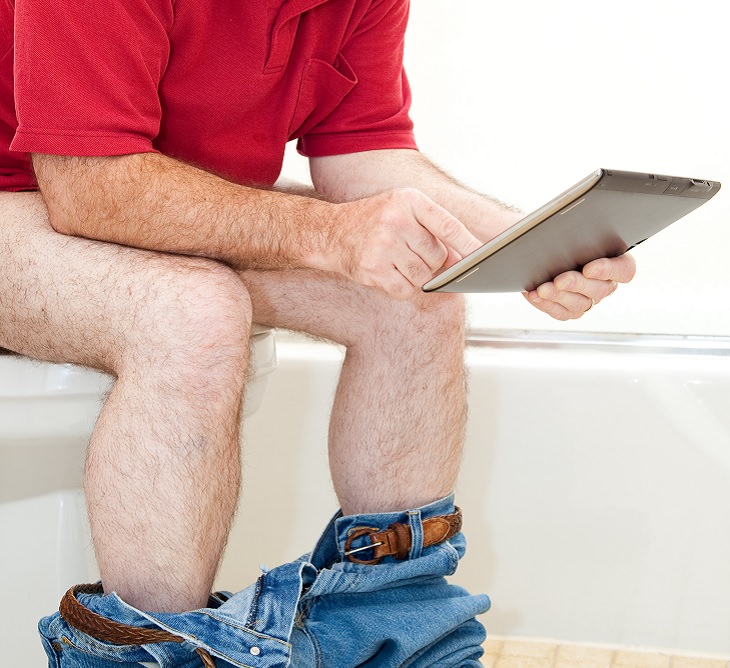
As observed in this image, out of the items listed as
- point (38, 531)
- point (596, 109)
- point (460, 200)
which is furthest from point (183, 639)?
point (596, 109)

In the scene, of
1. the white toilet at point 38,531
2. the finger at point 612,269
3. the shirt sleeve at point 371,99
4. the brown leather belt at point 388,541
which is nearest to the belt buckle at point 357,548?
the brown leather belt at point 388,541

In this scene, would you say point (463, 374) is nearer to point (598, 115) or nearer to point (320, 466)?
point (320, 466)

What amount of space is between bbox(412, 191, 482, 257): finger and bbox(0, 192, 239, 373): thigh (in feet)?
0.47

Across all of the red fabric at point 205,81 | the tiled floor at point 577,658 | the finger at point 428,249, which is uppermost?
the red fabric at point 205,81

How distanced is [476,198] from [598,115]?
355mm

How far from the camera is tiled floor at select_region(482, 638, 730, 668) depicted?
1.04m

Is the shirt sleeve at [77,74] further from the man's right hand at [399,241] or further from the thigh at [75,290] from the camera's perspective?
the man's right hand at [399,241]

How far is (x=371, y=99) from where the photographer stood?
999mm

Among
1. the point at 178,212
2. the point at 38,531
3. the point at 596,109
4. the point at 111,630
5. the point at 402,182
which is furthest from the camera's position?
the point at 596,109

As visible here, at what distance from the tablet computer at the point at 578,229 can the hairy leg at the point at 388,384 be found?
12 centimetres

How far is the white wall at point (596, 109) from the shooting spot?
1.16 metres

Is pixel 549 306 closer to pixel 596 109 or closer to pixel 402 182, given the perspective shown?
pixel 402 182

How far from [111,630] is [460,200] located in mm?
500

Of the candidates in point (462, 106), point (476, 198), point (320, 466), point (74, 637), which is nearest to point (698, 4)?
point (462, 106)
